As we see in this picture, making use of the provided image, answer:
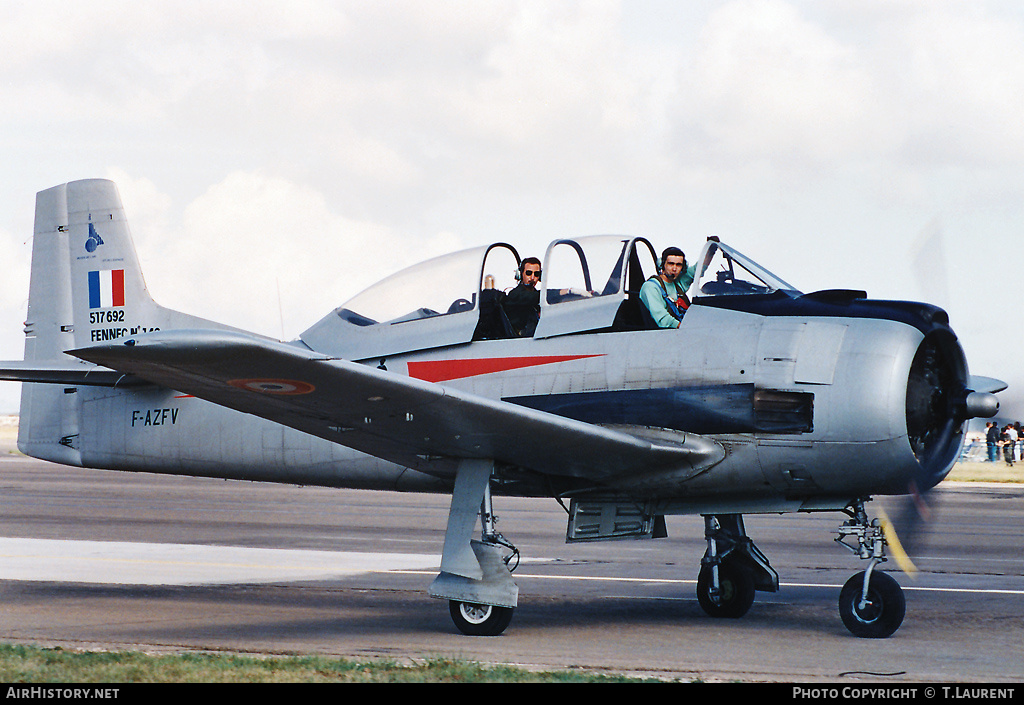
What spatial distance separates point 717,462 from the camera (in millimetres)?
8516

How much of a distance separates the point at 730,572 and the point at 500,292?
312 cm

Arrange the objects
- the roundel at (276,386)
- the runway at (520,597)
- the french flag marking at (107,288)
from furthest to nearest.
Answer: the french flag marking at (107,288), the runway at (520,597), the roundel at (276,386)

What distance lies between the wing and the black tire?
5.71 feet

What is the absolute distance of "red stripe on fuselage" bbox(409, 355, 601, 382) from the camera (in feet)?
30.3

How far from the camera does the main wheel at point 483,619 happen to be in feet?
28.2

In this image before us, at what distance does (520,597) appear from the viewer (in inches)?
436

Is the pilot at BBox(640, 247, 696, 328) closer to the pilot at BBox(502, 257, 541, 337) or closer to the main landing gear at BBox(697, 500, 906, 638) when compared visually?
the pilot at BBox(502, 257, 541, 337)

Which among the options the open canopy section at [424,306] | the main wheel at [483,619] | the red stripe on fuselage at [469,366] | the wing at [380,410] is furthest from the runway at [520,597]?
the open canopy section at [424,306]

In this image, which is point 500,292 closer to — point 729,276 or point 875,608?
point 729,276

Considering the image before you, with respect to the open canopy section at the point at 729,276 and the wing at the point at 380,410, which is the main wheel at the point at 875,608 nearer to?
the wing at the point at 380,410

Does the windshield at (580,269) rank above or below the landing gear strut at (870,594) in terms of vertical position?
above

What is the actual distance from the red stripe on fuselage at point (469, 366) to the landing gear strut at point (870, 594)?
8.04 ft

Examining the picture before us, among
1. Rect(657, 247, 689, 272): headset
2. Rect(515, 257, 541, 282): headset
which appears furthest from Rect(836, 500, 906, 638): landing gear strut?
Rect(515, 257, 541, 282): headset
